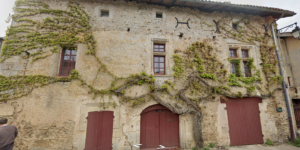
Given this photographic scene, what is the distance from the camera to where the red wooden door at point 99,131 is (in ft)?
14.9

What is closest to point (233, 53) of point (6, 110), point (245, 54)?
point (245, 54)

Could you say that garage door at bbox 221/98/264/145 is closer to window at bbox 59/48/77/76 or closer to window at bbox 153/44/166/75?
window at bbox 153/44/166/75

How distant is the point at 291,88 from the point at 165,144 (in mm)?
8790

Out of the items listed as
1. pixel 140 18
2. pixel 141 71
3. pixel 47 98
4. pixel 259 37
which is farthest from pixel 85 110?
pixel 259 37

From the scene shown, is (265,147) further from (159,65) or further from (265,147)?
(159,65)

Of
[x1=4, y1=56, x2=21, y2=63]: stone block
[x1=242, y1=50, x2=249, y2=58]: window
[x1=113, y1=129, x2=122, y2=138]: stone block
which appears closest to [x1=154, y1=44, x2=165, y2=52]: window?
[x1=113, y1=129, x2=122, y2=138]: stone block

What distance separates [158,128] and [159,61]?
2869 mm

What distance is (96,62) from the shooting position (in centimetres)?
507

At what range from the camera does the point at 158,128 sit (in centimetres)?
505

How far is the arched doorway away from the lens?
4.93 metres

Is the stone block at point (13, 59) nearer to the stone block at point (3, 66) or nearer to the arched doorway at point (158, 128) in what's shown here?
the stone block at point (3, 66)

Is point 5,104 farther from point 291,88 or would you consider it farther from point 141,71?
point 291,88

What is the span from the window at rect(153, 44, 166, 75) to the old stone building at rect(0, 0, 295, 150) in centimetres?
5

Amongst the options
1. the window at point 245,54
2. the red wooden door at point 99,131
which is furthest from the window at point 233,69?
the red wooden door at point 99,131
